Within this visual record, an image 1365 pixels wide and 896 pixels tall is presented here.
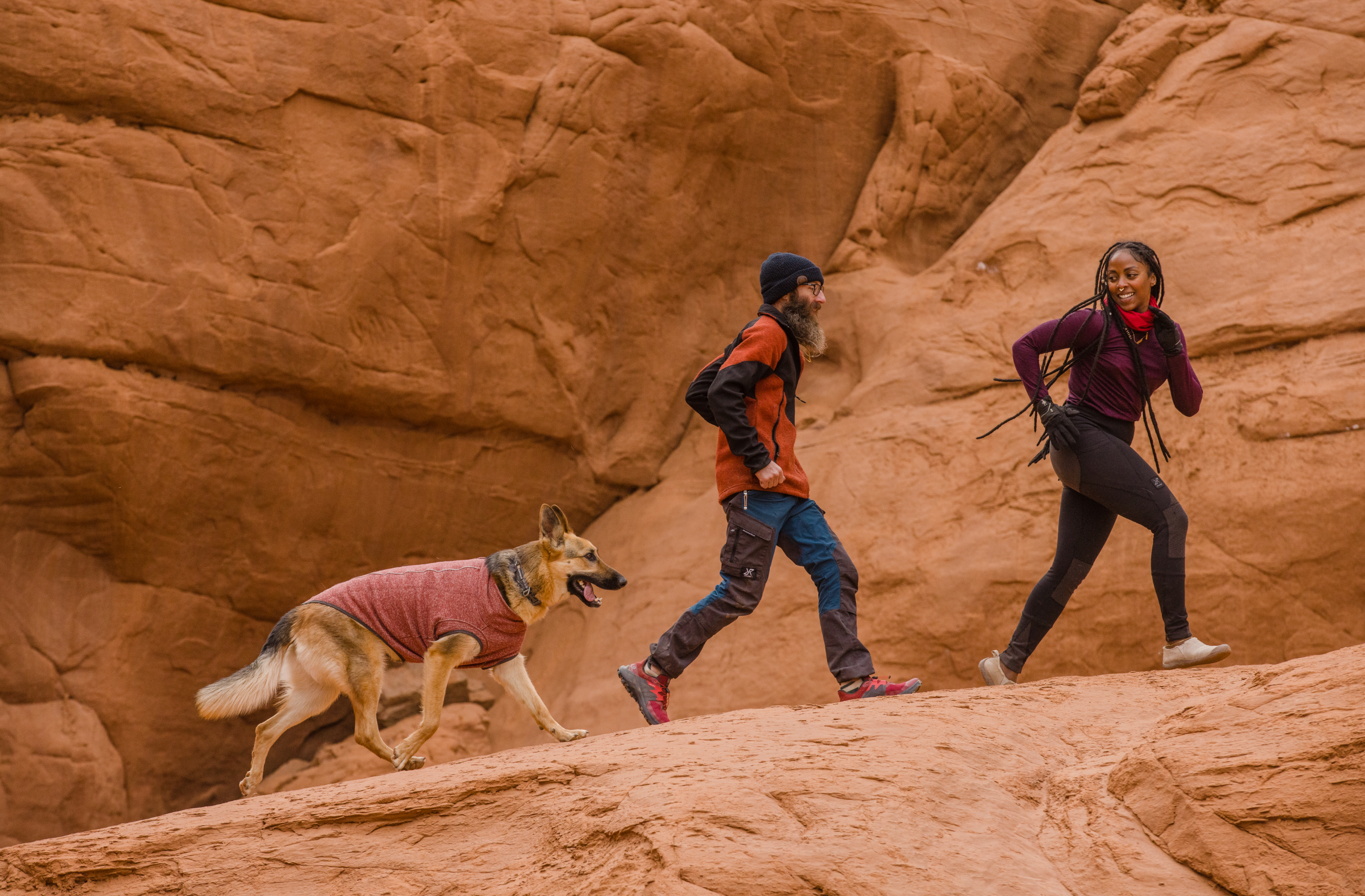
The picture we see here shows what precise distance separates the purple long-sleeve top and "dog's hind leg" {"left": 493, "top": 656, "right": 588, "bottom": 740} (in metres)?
2.77

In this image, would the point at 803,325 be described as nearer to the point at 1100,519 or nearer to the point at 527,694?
the point at 1100,519

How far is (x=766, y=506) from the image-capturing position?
5637 millimetres

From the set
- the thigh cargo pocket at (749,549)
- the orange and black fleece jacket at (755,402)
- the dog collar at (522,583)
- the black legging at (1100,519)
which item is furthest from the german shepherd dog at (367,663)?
the black legging at (1100,519)

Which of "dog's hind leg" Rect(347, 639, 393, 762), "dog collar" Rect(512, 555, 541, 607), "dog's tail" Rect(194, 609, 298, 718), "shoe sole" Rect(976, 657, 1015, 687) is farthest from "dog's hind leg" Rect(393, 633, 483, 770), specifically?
"shoe sole" Rect(976, 657, 1015, 687)

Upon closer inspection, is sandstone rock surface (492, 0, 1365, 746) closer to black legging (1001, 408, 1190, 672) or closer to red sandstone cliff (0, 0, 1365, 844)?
red sandstone cliff (0, 0, 1365, 844)

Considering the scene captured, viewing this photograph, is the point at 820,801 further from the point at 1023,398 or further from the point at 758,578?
the point at 1023,398

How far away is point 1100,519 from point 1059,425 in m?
0.59

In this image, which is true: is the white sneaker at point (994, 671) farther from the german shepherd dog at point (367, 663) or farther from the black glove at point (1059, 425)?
the german shepherd dog at point (367, 663)

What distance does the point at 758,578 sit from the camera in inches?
222

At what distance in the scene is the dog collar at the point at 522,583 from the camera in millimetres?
5777

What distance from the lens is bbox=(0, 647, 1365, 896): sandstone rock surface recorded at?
3.34m

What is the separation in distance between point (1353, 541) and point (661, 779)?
5141 millimetres

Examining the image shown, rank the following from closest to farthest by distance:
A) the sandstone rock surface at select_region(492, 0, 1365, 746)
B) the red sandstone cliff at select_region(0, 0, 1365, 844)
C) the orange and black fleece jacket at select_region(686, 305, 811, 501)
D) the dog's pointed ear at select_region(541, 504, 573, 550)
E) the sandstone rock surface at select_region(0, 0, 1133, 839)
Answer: the orange and black fleece jacket at select_region(686, 305, 811, 501) → the dog's pointed ear at select_region(541, 504, 573, 550) → the sandstone rock surface at select_region(492, 0, 1365, 746) → the red sandstone cliff at select_region(0, 0, 1365, 844) → the sandstone rock surface at select_region(0, 0, 1133, 839)

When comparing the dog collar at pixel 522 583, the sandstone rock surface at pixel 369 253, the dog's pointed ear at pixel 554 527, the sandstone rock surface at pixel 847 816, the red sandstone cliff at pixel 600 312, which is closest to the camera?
the sandstone rock surface at pixel 847 816
